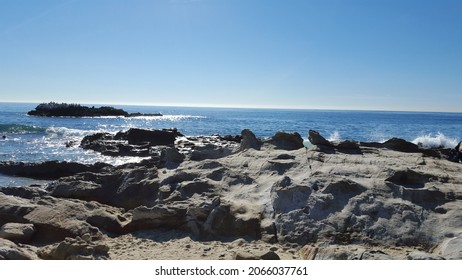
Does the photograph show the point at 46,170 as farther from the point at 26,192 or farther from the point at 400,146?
the point at 400,146

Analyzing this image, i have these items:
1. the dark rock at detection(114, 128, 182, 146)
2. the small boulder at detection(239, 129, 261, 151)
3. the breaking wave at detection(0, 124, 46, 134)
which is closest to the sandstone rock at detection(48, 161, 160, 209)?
the small boulder at detection(239, 129, 261, 151)

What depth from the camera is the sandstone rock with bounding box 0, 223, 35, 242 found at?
764 cm

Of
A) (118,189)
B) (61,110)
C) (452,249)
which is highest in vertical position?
(61,110)

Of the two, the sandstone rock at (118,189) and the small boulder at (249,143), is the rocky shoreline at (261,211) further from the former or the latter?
the small boulder at (249,143)

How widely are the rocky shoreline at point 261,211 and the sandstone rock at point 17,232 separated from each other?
0.06 ft

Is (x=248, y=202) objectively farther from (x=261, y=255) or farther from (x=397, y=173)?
(x=397, y=173)

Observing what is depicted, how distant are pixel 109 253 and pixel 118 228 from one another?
1.56 m

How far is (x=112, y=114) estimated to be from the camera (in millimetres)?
106438

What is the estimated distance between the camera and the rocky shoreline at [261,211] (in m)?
7.09

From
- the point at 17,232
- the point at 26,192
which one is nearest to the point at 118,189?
the point at 26,192

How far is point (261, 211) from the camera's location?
847 centimetres

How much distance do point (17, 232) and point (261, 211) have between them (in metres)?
4.63

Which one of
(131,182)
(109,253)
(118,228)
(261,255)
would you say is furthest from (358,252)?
(131,182)
